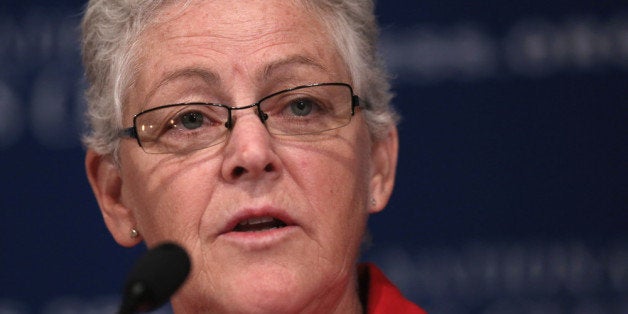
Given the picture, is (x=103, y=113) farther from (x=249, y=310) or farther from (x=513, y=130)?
(x=513, y=130)

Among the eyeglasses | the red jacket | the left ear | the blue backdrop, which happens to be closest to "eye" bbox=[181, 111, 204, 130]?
the eyeglasses

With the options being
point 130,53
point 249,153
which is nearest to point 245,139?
point 249,153

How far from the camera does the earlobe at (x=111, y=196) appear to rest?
2.08 metres

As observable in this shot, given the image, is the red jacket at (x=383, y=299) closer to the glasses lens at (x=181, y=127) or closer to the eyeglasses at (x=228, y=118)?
the eyeglasses at (x=228, y=118)

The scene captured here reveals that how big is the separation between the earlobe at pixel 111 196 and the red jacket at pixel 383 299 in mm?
526

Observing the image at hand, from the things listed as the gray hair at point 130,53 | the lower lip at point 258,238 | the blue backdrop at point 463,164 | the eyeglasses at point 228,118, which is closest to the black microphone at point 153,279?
the lower lip at point 258,238

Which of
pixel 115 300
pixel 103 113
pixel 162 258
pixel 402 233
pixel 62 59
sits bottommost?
pixel 115 300

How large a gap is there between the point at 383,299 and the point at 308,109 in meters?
0.48

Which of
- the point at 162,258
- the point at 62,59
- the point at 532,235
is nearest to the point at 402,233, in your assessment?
the point at 532,235

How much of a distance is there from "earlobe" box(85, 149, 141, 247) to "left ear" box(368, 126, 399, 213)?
1.74ft

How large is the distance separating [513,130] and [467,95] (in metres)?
0.18

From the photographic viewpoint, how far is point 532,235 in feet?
9.48

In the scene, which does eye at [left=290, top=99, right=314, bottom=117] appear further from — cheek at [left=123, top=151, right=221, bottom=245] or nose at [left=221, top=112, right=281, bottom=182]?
→ cheek at [left=123, top=151, right=221, bottom=245]

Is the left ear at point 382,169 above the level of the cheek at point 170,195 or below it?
below
